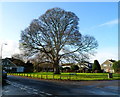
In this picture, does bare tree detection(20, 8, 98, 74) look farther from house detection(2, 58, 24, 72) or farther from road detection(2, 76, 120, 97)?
house detection(2, 58, 24, 72)

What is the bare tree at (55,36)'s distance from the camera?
108ft

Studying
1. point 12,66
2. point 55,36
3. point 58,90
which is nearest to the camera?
point 58,90

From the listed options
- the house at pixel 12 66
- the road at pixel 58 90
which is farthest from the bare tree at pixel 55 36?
the house at pixel 12 66

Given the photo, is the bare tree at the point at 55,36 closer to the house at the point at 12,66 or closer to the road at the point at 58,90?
the road at the point at 58,90

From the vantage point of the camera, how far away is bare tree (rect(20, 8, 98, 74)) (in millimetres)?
32828

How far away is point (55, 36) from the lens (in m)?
34.3

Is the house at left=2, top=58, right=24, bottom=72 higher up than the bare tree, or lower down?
lower down

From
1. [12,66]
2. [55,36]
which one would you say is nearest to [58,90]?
[55,36]

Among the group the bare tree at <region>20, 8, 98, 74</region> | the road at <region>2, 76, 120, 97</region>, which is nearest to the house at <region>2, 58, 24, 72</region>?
the bare tree at <region>20, 8, 98, 74</region>

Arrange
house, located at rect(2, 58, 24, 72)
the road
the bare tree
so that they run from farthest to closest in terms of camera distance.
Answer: house, located at rect(2, 58, 24, 72) < the bare tree < the road

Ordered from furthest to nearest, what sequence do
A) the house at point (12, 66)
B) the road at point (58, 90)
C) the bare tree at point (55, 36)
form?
1. the house at point (12, 66)
2. the bare tree at point (55, 36)
3. the road at point (58, 90)

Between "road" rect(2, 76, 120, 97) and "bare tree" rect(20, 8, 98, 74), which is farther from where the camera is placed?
"bare tree" rect(20, 8, 98, 74)

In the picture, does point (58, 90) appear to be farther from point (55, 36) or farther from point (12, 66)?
point (12, 66)

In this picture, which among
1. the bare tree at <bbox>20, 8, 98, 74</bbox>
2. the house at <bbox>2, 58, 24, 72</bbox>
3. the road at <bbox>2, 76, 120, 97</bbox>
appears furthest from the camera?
the house at <bbox>2, 58, 24, 72</bbox>
